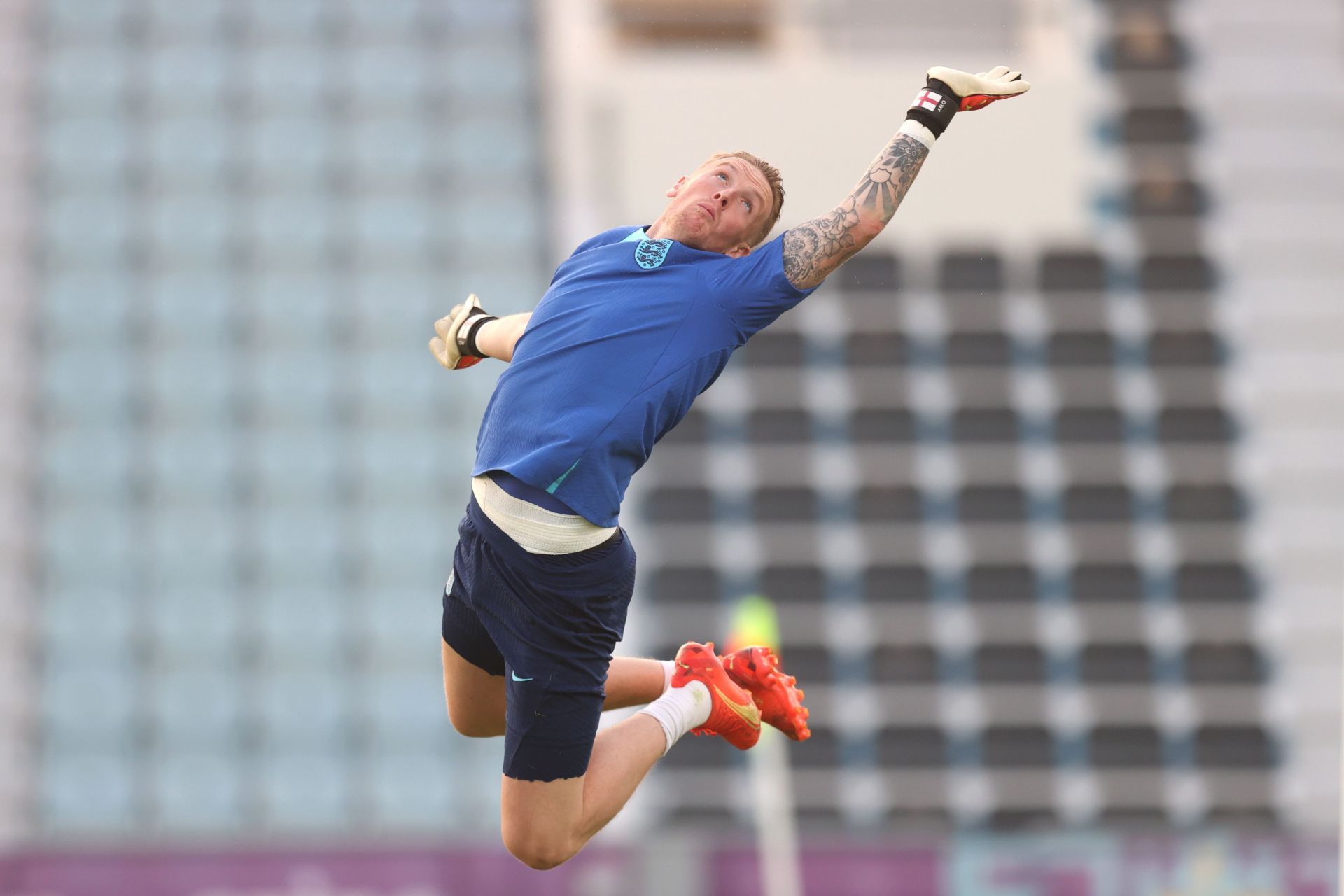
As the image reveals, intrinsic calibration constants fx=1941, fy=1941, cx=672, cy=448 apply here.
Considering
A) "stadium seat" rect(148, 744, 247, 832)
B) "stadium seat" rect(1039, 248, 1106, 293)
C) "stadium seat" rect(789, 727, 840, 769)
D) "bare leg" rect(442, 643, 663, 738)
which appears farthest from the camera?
"stadium seat" rect(148, 744, 247, 832)

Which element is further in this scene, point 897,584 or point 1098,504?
point 1098,504

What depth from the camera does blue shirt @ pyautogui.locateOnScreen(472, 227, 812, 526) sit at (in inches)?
204

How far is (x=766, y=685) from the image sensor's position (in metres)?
6.25

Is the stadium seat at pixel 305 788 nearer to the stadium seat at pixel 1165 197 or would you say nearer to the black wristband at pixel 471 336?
the stadium seat at pixel 1165 197

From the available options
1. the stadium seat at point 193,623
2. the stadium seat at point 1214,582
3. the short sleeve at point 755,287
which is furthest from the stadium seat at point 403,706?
the short sleeve at point 755,287

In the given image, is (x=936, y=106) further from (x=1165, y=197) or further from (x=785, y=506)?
(x=1165, y=197)

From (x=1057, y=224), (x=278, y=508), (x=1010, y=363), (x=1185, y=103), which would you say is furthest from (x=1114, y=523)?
(x=278, y=508)

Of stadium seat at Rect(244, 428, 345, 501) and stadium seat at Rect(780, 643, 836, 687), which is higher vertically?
stadium seat at Rect(244, 428, 345, 501)

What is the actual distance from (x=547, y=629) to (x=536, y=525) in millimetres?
307

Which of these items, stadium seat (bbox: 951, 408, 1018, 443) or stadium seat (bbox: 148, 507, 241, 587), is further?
→ stadium seat (bbox: 148, 507, 241, 587)

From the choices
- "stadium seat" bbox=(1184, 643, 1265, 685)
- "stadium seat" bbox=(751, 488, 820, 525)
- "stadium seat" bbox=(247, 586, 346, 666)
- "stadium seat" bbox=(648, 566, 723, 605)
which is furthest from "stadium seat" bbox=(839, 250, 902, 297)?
"stadium seat" bbox=(247, 586, 346, 666)

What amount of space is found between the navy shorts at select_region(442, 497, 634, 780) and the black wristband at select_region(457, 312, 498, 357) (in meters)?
0.59

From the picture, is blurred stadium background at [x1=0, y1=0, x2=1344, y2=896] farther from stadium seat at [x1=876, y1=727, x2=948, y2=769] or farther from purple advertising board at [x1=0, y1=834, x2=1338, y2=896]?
purple advertising board at [x1=0, y1=834, x2=1338, y2=896]

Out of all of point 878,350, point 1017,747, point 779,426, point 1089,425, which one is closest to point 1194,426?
point 1089,425
